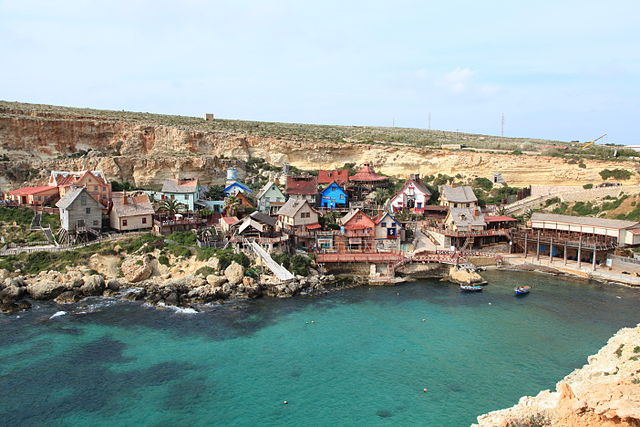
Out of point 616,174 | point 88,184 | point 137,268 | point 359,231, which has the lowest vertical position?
point 137,268

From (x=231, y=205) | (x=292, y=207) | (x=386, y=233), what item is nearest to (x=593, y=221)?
(x=386, y=233)

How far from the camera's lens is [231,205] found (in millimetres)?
49719

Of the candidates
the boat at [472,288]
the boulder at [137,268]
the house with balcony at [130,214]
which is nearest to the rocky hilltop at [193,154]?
the house with balcony at [130,214]

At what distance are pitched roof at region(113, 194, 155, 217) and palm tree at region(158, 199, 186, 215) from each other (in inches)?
54.2

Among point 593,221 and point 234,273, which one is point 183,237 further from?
point 593,221

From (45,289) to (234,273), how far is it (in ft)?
45.0

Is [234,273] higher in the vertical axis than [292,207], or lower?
lower

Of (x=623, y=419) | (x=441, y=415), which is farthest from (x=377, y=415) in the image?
(x=623, y=419)

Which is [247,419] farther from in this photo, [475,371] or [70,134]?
[70,134]

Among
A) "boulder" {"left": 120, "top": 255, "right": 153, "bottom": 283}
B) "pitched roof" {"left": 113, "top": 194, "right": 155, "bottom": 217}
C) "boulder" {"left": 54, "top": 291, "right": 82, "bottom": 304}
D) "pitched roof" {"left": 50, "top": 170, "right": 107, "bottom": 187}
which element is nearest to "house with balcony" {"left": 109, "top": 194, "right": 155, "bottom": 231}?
"pitched roof" {"left": 113, "top": 194, "right": 155, "bottom": 217}

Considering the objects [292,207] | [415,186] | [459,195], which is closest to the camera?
[292,207]

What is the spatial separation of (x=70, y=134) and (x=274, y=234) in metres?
36.9

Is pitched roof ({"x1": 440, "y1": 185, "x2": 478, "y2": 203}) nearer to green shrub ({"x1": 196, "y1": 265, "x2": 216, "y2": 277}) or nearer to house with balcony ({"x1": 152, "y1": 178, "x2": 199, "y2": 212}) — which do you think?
house with balcony ({"x1": 152, "y1": 178, "x2": 199, "y2": 212})

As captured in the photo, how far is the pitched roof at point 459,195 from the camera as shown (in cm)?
5528
